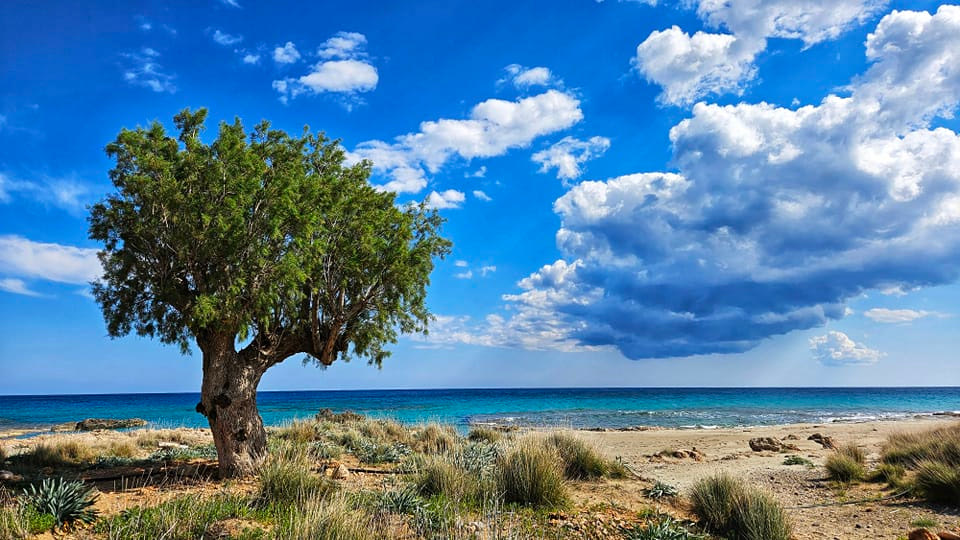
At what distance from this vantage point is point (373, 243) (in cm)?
1181

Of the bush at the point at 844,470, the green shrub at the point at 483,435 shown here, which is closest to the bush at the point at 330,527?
the bush at the point at 844,470

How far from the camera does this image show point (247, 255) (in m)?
10.3

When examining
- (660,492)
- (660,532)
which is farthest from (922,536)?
(660,492)

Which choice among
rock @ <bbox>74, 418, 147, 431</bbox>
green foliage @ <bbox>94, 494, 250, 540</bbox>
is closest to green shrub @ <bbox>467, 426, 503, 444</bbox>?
green foliage @ <bbox>94, 494, 250, 540</bbox>

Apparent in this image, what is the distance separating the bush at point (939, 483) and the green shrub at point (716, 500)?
4.59 metres

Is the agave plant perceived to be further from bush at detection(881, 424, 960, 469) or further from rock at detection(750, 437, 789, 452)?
rock at detection(750, 437, 789, 452)

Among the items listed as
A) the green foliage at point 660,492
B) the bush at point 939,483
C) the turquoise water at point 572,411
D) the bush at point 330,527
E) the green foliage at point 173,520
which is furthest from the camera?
the turquoise water at point 572,411

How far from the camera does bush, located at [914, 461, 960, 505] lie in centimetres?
999

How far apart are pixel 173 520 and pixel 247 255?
5410 millimetres

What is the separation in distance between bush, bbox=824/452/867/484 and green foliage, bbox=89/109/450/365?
1158cm

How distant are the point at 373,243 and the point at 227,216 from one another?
121 inches

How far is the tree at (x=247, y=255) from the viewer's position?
10000 mm

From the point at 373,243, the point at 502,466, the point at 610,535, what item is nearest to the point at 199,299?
the point at 373,243

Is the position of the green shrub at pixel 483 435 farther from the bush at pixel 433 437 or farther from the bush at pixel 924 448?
the bush at pixel 924 448
